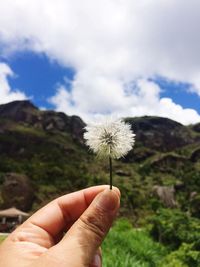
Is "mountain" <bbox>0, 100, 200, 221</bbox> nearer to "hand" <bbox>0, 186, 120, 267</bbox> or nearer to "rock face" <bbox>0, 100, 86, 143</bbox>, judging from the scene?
"rock face" <bbox>0, 100, 86, 143</bbox>

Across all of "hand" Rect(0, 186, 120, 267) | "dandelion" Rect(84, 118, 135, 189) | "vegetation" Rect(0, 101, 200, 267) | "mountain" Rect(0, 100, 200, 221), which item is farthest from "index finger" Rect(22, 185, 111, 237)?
"mountain" Rect(0, 100, 200, 221)

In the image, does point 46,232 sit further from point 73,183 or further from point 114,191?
point 73,183

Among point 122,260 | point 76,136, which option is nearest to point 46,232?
point 122,260

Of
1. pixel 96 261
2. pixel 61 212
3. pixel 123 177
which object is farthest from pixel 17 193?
pixel 96 261

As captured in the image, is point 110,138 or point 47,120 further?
point 47,120

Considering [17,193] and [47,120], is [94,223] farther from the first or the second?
[47,120]

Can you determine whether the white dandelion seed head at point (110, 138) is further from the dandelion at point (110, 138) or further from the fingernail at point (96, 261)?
the fingernail at point (96, 261)
